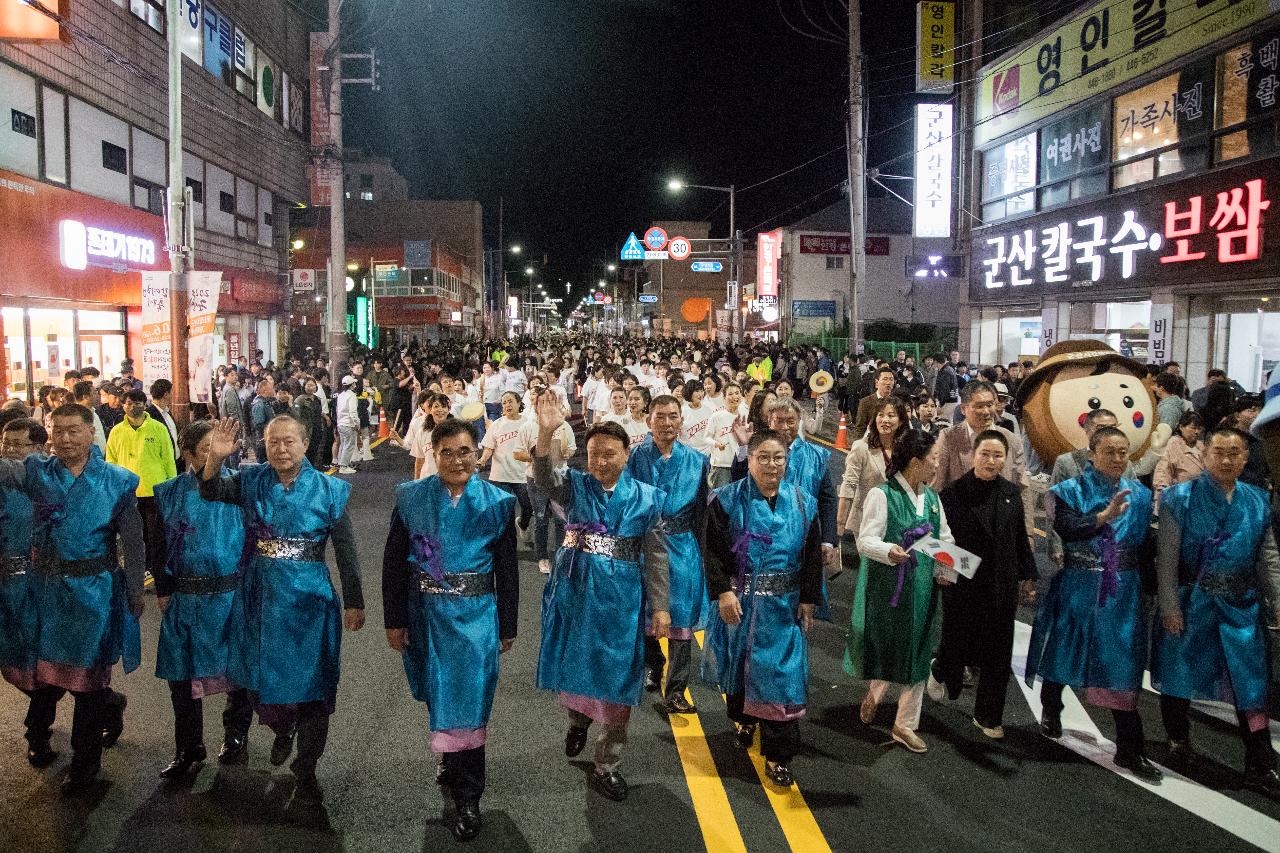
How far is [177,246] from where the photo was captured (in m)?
13.2

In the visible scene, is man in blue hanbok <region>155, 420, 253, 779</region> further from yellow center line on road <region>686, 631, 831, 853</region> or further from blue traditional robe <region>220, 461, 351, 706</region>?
yellow center line on road <region>686, 631, 831, 853</region>

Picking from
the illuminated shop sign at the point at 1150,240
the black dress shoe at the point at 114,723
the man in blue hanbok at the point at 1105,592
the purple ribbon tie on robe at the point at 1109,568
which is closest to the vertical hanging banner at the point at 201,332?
the black dress shoe at the point at 114,723

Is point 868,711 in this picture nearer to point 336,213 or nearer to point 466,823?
point 466,823

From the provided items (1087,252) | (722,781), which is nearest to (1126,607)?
(722,781)

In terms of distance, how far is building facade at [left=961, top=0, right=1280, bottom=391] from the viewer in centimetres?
1520

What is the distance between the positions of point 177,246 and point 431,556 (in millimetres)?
10627

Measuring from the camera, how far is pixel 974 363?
26.5 metres

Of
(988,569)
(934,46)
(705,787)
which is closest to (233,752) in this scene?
(705,787)

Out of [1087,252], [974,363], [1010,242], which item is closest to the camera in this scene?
[1087,252]

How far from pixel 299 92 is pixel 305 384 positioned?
21.2 m

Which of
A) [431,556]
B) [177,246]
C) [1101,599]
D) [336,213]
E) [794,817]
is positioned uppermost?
[336,213]

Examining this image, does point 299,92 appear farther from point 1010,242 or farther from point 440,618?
point 440,618

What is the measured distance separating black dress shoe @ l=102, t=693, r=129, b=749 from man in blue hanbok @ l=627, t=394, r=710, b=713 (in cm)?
282

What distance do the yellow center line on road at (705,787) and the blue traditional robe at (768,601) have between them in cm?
43
